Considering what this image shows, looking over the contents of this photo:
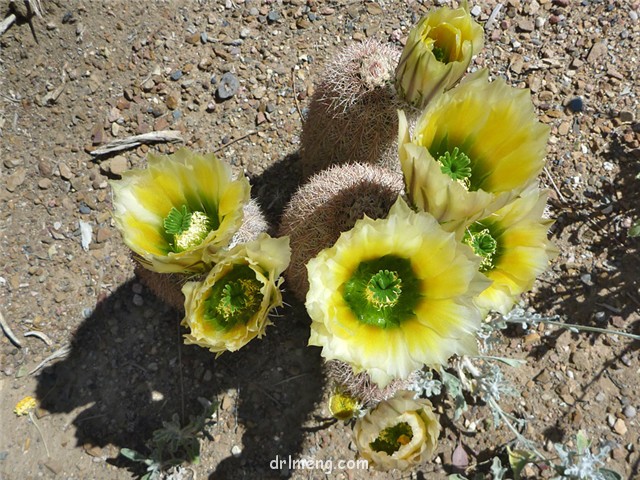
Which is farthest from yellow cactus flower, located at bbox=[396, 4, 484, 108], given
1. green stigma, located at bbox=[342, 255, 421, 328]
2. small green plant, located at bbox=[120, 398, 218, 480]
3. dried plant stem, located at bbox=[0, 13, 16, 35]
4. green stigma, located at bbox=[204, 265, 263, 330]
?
dried plant stem, located at bbox=[0, 13, 16, 35]

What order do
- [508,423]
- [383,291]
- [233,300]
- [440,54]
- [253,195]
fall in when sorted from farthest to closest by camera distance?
1. [253,195]
2. [508,423]
3. [440,54]
4. [233,300]
5. [383,291]

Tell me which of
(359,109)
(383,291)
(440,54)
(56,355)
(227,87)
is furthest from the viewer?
(227,87)

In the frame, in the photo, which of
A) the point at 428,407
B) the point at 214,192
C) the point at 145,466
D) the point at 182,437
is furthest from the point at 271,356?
the point at 214,192

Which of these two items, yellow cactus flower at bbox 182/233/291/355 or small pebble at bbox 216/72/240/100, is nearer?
yellow cactus flower at bbox 182/233/291/355

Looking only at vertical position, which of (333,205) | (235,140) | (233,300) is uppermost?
(333,205)

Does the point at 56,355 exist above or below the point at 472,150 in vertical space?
below

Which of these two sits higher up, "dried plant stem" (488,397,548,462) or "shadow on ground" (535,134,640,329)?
"shadow on ground" (535,134,640,329)

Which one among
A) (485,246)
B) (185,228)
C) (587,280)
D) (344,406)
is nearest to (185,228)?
(185,228)

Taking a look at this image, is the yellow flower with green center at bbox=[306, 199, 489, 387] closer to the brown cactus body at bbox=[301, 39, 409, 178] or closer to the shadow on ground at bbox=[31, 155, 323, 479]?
the brown cactus body at bbox=[301, 39, 409, 178]

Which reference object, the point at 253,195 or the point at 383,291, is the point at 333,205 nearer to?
the point at 383,291
